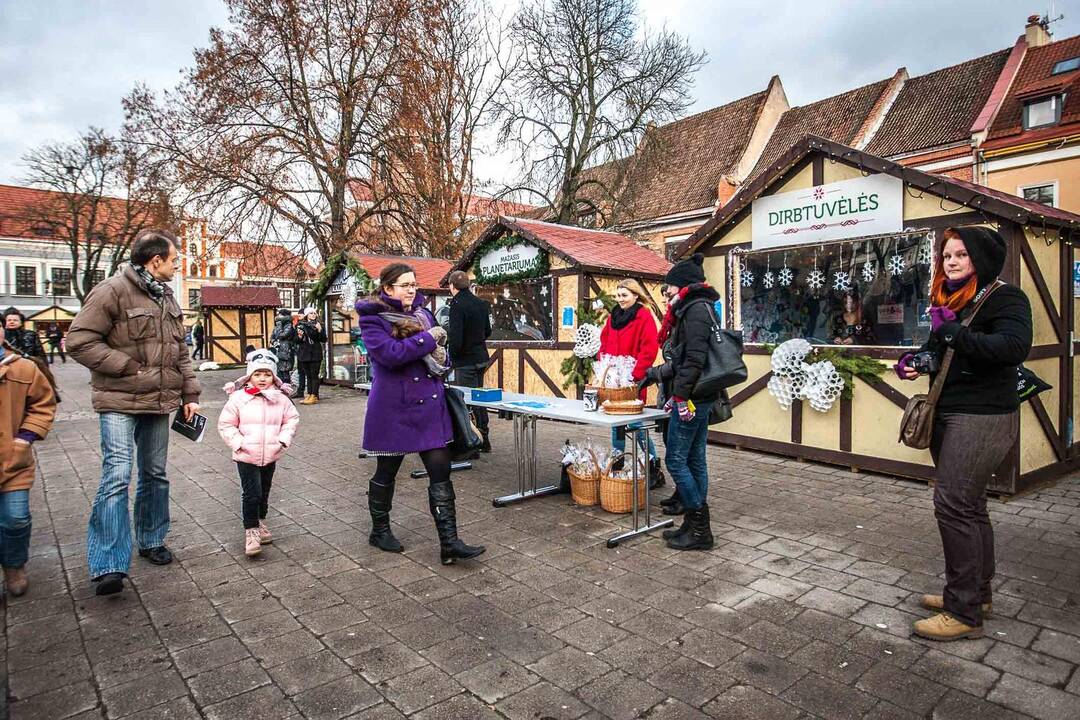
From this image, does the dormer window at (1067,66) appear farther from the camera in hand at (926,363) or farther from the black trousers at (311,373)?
the camera in hand at (926,363)

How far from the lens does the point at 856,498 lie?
5586mm

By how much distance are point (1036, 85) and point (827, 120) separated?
790 centimetres

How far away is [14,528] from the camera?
3.59m

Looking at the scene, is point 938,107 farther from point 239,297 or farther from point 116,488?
point 116,488

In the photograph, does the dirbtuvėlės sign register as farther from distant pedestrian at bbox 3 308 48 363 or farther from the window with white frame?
the window with white frame

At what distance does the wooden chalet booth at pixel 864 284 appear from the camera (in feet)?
19.3

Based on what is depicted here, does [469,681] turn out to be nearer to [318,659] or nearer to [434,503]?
[318,659]

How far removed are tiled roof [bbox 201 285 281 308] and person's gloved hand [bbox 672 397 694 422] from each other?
2424 cm

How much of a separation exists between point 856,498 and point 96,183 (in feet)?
104

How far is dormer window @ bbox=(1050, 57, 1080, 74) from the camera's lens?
19.9 metres

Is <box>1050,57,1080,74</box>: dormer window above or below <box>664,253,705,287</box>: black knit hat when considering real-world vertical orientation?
above

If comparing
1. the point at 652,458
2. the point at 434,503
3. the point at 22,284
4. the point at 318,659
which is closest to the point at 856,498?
the point at 652,458

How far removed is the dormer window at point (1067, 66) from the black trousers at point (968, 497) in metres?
23.4

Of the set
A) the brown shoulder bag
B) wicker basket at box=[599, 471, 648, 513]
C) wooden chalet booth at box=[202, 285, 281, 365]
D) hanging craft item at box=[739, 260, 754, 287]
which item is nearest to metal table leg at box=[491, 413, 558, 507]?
wicker basket at box=[599, 471, 648, 513]
